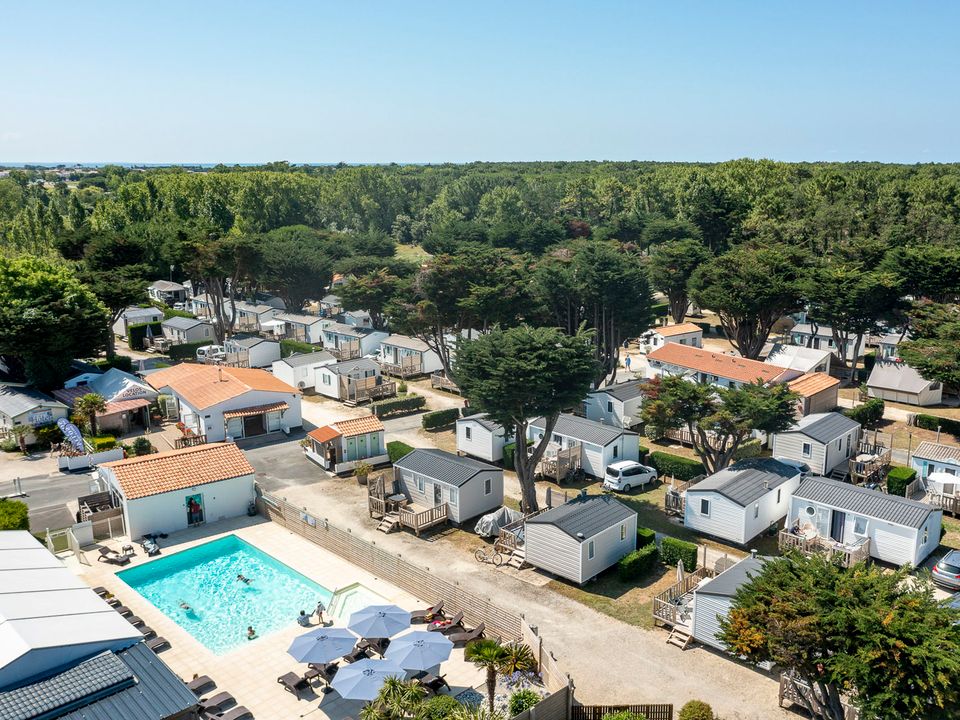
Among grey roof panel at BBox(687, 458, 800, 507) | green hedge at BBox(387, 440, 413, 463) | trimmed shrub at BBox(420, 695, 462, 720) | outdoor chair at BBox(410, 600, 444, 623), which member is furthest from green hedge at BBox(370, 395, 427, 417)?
trimmed shrub at BBox(420, 695, 462, 720)

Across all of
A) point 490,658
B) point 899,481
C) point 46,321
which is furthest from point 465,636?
point 46,321

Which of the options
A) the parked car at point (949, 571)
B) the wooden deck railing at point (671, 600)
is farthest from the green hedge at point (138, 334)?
the parked car at point (949, 571)

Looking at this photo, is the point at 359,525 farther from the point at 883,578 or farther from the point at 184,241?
the point at 184,241

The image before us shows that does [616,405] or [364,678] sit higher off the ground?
[364,678]

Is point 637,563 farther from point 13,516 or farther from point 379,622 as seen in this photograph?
point 13,516

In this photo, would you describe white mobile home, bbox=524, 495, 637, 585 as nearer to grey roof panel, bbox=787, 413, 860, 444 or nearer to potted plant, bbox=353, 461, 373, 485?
potted plant, bbox=353, 461, 373, 485

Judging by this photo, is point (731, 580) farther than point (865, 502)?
No

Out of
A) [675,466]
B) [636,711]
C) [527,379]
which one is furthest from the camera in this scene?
[675,466]

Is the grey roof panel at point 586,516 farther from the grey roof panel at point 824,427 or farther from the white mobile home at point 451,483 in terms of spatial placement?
the grey roof panel at point 824,427

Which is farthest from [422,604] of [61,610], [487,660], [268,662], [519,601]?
[61,610]
